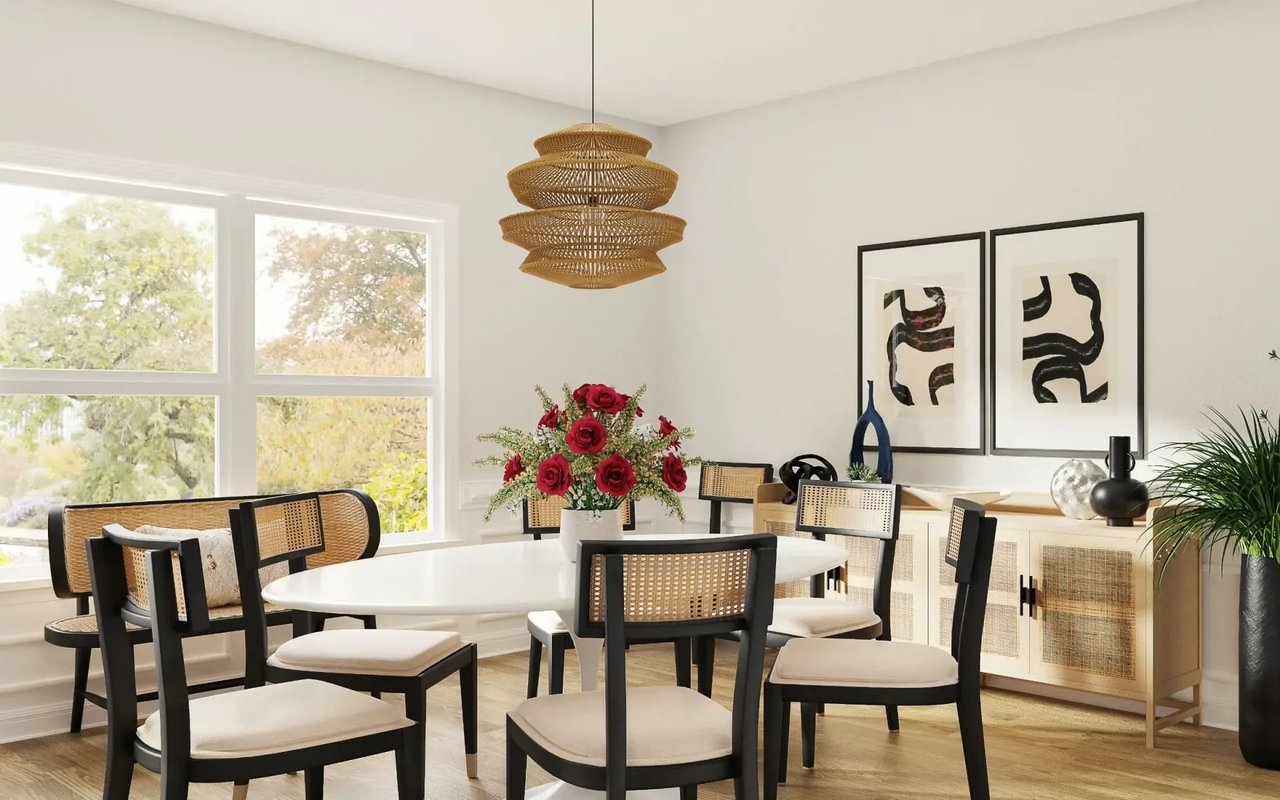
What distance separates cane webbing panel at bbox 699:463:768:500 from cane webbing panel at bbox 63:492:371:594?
1920mm

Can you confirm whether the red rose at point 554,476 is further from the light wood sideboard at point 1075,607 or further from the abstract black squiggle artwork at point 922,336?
the abstract black squiggle artwork at point 922,336

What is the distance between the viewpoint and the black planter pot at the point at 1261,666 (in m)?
3.61

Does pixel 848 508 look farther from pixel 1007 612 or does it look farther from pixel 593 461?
pixel 593 461

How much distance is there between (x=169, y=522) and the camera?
4.25 m

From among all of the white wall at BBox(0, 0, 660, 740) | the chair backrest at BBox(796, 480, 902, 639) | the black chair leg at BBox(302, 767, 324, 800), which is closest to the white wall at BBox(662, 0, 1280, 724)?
the white wall at BBox(0, 0, 660, 740)

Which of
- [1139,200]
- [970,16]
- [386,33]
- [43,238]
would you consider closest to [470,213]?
[386,33]

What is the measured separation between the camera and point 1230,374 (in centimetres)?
422

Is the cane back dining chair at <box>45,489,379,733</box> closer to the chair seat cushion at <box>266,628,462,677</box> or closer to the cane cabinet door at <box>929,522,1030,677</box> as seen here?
the chair seat cushion at <box>266,628,462,677</box>

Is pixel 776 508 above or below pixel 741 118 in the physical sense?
below

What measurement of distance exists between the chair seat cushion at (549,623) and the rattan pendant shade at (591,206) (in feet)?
3.88

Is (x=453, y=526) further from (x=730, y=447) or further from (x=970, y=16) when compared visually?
(x=970, y=16)

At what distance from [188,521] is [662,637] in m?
2.72

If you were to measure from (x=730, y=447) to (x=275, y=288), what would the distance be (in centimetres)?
252

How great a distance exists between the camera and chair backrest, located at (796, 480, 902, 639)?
12.3ft
